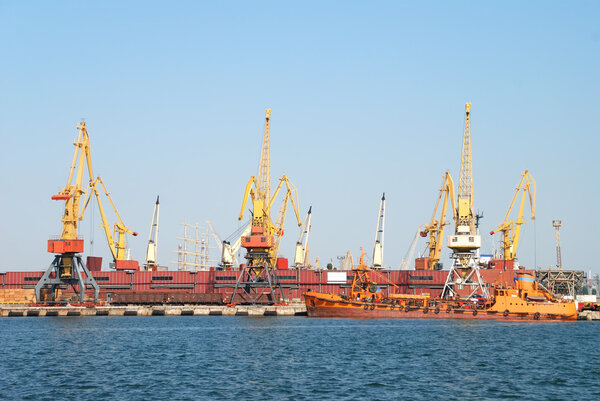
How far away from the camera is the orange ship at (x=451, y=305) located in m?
103

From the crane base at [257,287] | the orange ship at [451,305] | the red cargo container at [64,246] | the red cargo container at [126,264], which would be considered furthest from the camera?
the red cargo container at [126,264]

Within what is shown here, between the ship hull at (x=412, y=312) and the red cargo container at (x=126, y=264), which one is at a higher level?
the red cargo container at (x=126, y=264)

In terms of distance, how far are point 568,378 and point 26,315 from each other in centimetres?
9650

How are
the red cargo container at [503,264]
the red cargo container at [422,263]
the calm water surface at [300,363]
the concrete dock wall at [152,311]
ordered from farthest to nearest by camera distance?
the red cargo container at [422,263], the red cargo container at [503,264], the concrete dock wall at [152,311], the calm water surface at [300,363]

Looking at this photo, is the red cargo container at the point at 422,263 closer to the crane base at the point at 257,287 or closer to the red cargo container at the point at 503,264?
the red cargo container at the point at 503,264

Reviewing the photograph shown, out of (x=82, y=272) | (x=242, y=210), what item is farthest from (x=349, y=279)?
(x=82, y=272)

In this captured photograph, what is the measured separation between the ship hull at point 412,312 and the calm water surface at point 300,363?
40.0 ft

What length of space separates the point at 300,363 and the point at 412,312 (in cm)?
5676

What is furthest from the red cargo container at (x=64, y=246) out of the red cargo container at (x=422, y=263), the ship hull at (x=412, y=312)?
the red cargo container at (x=422, y=263)

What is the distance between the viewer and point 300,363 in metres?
55.9

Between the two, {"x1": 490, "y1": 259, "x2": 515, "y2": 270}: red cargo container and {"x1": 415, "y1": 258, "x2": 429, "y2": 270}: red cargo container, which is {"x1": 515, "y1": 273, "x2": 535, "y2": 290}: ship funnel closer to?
{"x1": 490, "y1": 259, "x2": 515, "y2": 270}: red cargo container

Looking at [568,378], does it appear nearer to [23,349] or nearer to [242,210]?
[23,349]

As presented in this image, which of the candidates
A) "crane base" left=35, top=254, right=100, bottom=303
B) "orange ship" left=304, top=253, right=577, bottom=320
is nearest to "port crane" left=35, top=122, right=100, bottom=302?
"crane base" left=35, top=254, right=100, bottom=303

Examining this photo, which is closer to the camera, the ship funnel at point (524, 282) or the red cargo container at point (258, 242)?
the ship funnel at point (524, 282)
